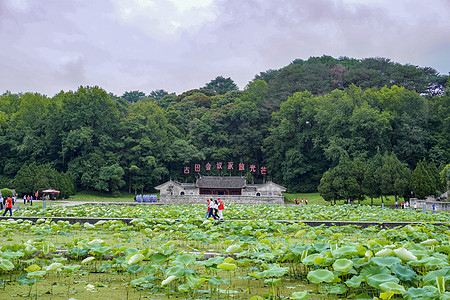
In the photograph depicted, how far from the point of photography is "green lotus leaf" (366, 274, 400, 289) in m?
3.93

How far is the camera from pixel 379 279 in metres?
4.01

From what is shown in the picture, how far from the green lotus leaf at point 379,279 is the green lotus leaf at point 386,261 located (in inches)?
10.6

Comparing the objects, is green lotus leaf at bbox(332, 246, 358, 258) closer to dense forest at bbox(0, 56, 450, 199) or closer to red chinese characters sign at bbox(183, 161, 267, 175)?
dense forest at bbox(0, 56, 450, 199)

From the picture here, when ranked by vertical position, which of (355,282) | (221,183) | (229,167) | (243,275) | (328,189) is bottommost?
(243,275)

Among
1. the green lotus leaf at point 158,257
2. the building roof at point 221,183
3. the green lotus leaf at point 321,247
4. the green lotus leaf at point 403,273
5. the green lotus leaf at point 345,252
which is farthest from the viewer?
the building roof at point 221,183

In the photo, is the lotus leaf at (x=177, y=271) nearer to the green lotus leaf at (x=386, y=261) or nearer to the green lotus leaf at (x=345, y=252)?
the green lotus leaf at (x=345, y=252)

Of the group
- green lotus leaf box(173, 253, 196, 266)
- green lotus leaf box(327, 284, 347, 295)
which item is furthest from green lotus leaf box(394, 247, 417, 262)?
green lotus leaf box(173, 253, 196, 266)

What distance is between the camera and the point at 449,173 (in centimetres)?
2761

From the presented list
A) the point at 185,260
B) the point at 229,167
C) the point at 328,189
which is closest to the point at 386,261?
the point at 185,260

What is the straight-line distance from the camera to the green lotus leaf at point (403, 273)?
13.6 feet

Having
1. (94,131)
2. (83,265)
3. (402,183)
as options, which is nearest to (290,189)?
(402,183)

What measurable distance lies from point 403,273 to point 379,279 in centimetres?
40

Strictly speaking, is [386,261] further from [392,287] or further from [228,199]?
[228,199]

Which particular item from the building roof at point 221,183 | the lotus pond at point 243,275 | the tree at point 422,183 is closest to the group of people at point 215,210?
the lotus pond at point 243,275
